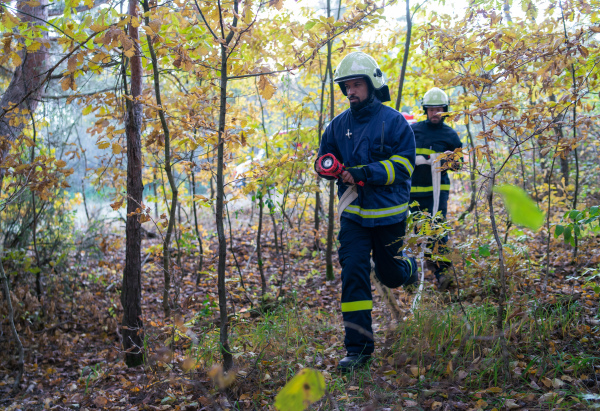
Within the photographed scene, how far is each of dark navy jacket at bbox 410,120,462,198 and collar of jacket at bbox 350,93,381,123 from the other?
6.28 feet

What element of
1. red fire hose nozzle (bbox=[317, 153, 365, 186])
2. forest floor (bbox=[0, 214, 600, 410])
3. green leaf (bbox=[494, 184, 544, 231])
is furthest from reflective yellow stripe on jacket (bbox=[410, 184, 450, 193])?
green leaf (bbox=[494, 184, 544, 231])

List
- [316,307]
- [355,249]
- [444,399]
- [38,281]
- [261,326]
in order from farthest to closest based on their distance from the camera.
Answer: [38,281] < [316,307] < [261,326] < [355,249] < [444,399]

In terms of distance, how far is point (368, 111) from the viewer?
3445mm

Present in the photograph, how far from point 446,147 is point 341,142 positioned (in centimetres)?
214

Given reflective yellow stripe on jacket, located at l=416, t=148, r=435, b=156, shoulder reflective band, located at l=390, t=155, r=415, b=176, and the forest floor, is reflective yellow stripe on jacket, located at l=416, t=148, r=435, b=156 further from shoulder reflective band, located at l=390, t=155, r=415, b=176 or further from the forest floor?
shoulder reflective band, located at l=390, t=155, r=415, b=176

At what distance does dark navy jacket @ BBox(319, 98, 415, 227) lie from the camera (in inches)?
127

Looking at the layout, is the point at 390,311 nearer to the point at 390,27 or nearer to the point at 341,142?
the point at 341,142

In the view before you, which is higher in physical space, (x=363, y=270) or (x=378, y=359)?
(x=363, y=270)

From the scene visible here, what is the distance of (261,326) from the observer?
3801 millimetres

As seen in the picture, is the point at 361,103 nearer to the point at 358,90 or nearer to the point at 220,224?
the point at 358,90

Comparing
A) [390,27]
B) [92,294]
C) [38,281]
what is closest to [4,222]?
[38,281]

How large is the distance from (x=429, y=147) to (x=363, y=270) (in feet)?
8.47

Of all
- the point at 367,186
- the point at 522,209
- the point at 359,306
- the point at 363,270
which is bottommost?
the point at 359,306

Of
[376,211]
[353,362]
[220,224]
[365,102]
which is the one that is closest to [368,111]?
[365,102]
